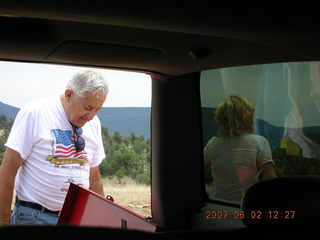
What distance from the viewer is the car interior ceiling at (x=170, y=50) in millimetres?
1508

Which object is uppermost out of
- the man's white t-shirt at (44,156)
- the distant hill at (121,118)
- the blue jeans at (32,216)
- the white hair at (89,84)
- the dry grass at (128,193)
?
the white hair at (89,84)

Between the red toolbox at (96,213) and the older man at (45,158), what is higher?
the older man at (45,158)

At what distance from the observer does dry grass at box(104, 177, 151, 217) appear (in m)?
2.78

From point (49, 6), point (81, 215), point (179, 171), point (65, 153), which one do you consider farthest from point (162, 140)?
point (49, 6)

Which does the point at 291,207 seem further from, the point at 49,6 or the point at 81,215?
the point at 49,6

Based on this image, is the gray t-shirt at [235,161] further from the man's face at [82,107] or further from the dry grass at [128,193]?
the man's face at [82,107]

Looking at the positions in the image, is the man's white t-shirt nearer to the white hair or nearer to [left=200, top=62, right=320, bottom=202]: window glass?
the white hair

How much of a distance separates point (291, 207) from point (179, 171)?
5.27 feet

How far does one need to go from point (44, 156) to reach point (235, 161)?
1069mm

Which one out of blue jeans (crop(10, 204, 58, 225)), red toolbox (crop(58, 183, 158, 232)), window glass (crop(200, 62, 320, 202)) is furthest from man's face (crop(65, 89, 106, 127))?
red toolbox (crop(58, 183, 158, 232))

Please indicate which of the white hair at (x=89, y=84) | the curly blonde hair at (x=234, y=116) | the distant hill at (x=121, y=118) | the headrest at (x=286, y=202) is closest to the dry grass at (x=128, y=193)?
the distant hill at (x=121, y=118)

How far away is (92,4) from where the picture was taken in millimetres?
1441

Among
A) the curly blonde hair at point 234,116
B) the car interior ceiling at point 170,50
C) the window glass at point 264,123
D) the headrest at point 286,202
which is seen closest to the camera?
the car interior ceiling at point 170,50

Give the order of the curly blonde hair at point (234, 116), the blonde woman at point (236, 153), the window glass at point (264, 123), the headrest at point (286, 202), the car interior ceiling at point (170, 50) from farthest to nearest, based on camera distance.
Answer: the curly blonde hair at point (234, 116)
the blonde woman at point (236, 153)
the window glass at point (264, 123)
the headrest at point (286, 202)
the car interior ceiling at point (170, 50)
